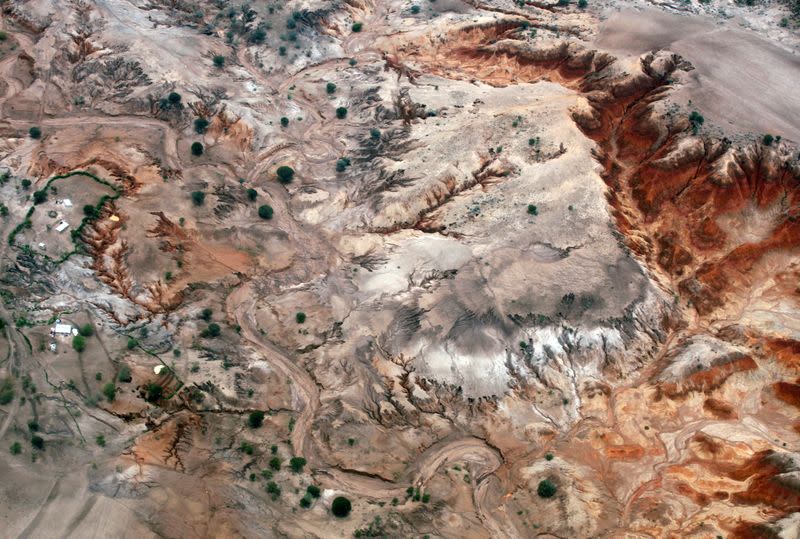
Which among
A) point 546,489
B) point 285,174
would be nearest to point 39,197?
point 285,174

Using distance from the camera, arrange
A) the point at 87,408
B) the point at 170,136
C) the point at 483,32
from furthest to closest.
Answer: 1. the point at 483,32
2. the point at 170,136
3. the point at 87,408

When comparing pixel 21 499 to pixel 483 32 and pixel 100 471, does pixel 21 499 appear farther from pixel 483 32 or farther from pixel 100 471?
pixel 483 32

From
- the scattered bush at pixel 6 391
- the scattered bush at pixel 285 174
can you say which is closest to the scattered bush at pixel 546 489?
the scattered bush at pixel 6 391

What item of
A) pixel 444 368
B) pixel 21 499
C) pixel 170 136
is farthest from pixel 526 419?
pixel 170 136

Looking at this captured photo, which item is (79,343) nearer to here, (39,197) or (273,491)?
(39,197)

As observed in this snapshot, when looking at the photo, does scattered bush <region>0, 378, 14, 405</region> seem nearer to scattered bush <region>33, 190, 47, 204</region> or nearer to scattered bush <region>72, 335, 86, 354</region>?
scattered bush <region>72, 335, 86, 354</region>
